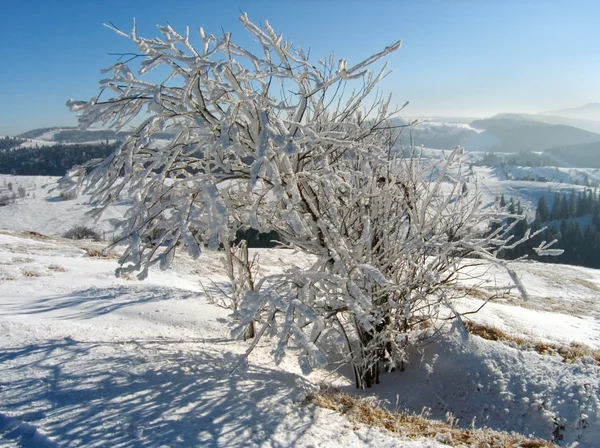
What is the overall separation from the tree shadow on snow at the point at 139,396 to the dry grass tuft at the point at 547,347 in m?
5.46

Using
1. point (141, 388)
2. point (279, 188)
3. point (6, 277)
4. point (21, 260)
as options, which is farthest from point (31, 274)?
point (279, 188)

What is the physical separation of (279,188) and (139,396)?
9.28 ft

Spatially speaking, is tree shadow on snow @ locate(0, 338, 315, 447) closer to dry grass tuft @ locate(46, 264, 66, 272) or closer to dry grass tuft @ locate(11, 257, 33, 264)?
dry grass tuft @ locate(46, 264, 66, 272)

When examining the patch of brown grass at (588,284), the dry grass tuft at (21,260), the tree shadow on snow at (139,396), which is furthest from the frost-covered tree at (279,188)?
the patch of brown grass at (588,284)

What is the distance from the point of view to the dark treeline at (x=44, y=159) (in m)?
140

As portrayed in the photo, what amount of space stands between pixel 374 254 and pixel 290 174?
2.68 meters

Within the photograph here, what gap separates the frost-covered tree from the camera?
419 cm

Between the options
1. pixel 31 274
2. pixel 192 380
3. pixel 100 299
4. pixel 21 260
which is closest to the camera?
pixel 192 380

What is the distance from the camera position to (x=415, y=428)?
479cm

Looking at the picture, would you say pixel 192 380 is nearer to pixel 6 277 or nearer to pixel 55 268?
pixel 6 277

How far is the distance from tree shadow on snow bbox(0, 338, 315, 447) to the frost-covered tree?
30.9 inches

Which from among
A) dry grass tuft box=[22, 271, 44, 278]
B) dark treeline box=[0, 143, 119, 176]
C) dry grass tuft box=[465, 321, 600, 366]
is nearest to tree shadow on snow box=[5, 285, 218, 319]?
dry grass tuft box=[22, 271, 44, 278]

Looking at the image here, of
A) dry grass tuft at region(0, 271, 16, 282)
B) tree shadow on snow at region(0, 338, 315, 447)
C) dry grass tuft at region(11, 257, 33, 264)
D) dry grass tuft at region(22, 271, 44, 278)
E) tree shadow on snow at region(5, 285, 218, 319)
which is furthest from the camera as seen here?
dry grass tuft at region(11, 257, 33, 264)

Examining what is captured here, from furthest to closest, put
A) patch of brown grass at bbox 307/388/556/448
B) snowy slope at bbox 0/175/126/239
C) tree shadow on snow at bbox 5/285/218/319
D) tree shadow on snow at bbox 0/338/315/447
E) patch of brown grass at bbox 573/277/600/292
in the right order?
snowy slope at bbox 0/175/126/239, patch of brown grass at bbox 573/277/600/292, tree shadow on snow at bbox 5/285/218/319, patch of brown grass at bbox 307/388/556/448, tree shadow on snow at bbox 0/338/315/447
